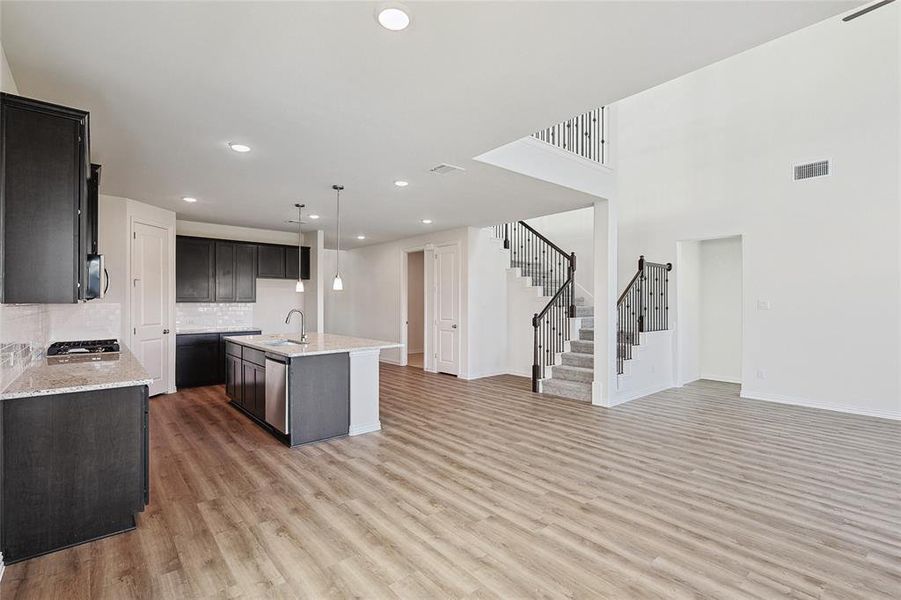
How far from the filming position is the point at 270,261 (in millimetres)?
7754

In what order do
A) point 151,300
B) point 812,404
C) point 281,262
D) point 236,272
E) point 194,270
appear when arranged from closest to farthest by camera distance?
1. point 812,404
2. point 151,300
3. point 194,270
4. point 236,272
5. point 281,262

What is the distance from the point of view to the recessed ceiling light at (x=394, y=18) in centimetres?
191

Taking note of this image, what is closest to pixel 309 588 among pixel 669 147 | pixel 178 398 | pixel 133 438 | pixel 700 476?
pixel 133 438

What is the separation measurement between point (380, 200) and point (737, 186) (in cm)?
517

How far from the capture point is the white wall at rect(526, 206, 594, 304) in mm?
8438

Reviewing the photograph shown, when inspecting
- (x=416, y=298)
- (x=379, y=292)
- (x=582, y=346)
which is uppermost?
(x=379, y=292)

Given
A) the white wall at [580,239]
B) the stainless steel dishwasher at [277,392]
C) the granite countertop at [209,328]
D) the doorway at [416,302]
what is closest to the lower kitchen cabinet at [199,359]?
the granite countertop at [209,328]

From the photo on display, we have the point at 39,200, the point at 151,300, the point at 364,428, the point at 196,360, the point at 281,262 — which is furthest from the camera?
the point at 281,262

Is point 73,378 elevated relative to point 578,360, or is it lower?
elevated

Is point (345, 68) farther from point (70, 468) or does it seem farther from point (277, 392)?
point (277, 392)

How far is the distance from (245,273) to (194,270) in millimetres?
789

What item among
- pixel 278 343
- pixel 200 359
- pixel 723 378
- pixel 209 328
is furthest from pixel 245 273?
pixel 723 378

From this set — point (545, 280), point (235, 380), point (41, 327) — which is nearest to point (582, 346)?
point (545, 280)

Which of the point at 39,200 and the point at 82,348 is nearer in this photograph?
the point at 39,200
